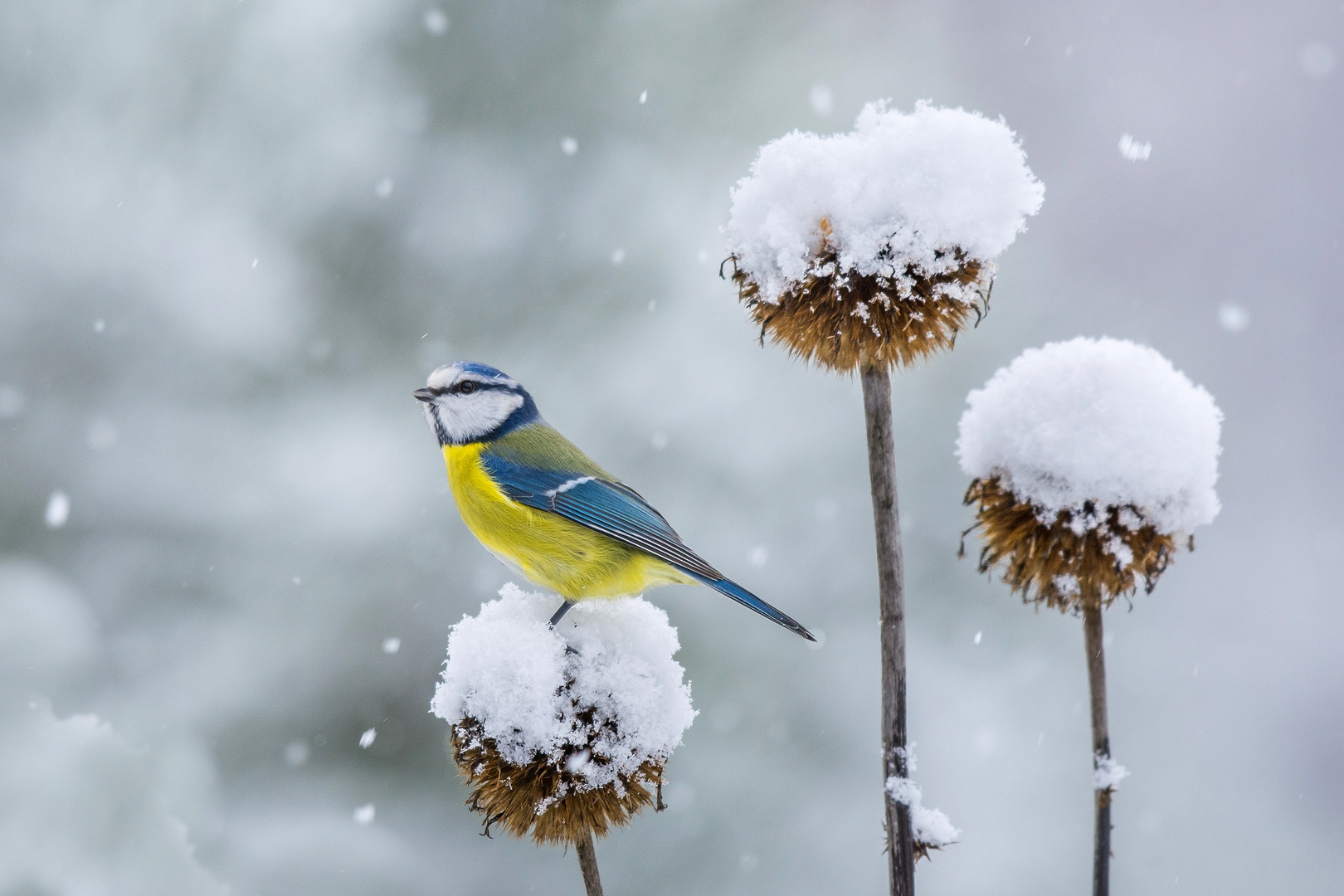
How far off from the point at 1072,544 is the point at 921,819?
25.9 inches

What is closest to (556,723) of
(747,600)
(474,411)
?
(747,600)

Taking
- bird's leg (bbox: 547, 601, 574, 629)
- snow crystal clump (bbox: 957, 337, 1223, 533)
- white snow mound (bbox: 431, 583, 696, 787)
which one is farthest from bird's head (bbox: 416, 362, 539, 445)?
snow crystal clump (bbox: 957, 337, 1223, 533)

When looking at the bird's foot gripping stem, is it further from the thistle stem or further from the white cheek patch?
the white cheek patch

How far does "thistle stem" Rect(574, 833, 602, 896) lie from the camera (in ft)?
5.76

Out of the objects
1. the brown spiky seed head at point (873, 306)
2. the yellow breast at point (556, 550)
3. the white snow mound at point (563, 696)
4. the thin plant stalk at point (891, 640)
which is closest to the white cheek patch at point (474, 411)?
the yellow breast at point (556, 550)

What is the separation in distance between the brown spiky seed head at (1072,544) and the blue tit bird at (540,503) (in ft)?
2.00

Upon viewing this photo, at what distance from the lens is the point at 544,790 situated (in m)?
1.87

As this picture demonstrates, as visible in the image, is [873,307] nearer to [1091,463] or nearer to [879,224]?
[879,224]

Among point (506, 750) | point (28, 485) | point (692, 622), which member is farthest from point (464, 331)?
point (506, 750)

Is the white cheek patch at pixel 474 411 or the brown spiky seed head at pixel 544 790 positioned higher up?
the white cheek patch at pixel 474 411

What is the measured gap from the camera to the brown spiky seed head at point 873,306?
6.01 feet

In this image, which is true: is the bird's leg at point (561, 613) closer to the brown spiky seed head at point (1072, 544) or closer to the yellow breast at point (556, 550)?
the yellow breast at point (556, 550)

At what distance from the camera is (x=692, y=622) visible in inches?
258

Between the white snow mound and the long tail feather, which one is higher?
the long tail feather
